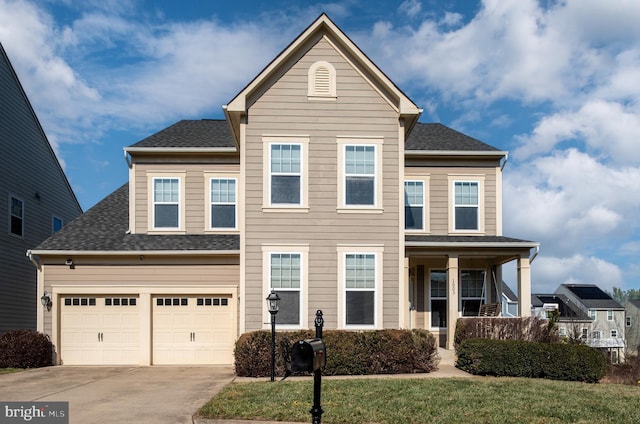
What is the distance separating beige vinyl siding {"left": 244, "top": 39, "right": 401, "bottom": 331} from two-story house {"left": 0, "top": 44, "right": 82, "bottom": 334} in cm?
1065

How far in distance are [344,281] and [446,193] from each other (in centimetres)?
598

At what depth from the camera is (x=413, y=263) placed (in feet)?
62.9

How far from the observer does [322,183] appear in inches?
596

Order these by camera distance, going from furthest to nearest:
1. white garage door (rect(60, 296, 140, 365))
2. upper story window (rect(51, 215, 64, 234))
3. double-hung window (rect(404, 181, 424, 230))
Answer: upper story window (rect(51, 215, 64, 234)), double-hung window (rect(404, 181, 424, 230)), white garage door (rect(60, 296, 140, 365))

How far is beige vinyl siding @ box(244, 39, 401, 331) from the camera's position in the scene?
1487cm

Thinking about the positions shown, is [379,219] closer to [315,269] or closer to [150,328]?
[315,269]

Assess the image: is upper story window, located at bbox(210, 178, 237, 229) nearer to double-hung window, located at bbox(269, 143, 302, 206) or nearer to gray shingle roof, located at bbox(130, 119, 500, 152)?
gray shingle roof, located at bbox(130, 119, 500, 152)

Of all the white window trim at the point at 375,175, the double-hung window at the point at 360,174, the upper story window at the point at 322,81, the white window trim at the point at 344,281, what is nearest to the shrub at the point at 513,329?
the white window trim at the point at 344,281

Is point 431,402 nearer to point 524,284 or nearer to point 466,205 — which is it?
point 524,284

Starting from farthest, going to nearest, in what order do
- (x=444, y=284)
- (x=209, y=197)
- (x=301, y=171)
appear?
(x=444, y=284), (x=209, y=197), (x=301, y=171)

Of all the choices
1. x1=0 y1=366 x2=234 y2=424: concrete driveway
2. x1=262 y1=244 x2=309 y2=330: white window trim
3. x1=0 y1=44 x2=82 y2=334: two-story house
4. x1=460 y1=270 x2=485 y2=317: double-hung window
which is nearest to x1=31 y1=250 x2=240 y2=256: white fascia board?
x1=262 y1=244 x2=309 y2=330: white window trim

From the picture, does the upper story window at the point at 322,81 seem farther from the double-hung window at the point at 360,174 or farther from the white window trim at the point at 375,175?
the double-hung window at the point at 360,174

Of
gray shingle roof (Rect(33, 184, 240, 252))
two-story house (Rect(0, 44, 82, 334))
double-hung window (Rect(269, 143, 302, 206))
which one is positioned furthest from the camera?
two-story house (Rect(0, 44, 82, 334))

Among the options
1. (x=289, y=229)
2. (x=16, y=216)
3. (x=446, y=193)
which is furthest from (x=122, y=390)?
(x=16, y=216)
